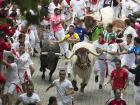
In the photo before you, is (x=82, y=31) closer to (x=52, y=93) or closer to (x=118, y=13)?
(x=52, y=93)

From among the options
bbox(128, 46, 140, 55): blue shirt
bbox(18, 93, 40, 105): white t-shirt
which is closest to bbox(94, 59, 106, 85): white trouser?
bbox(128, 46, 140, 55): blue shirt

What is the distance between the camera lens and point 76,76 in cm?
1566

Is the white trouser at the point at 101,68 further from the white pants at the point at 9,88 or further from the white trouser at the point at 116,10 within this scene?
the white trouser at the point at 116,10

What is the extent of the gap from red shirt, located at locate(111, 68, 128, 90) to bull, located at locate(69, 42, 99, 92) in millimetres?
1238

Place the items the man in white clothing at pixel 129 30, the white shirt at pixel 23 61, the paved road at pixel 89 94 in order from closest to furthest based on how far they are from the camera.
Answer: the white shirt at pixel 23 61
the paved road at pixel 89 94
the man in white clothing at pixel 129 30

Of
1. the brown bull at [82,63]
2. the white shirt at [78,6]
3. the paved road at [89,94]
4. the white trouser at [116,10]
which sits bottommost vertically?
the paved road at [89,94]

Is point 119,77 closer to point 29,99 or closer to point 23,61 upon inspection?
point 23,61

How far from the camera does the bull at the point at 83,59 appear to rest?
14625 mm

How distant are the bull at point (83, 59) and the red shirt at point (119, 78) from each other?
1238 millimetres

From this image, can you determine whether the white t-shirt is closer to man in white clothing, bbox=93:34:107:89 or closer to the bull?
the bull

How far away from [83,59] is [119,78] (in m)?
1.44

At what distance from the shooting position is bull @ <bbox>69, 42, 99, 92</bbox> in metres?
14.6

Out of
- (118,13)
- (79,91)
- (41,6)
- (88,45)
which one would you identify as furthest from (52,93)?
(41,6)

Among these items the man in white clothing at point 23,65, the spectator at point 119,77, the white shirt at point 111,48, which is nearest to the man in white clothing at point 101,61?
the white shirt at point 111,48
